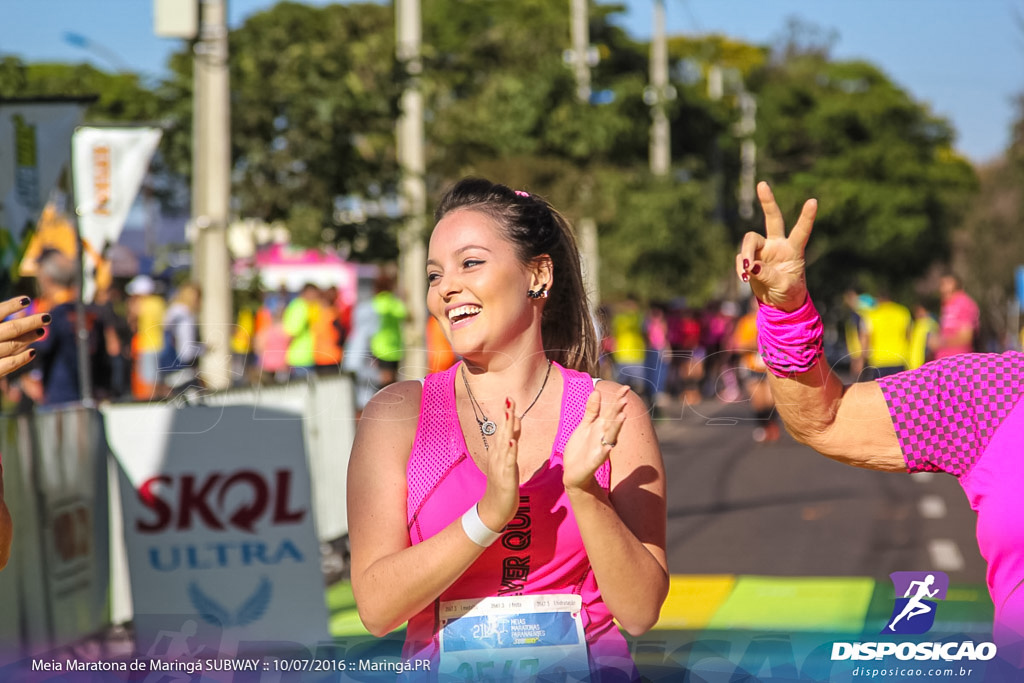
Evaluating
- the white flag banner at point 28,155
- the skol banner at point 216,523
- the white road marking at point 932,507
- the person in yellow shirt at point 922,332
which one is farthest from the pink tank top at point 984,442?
the person in yellow shirt at point 922,332

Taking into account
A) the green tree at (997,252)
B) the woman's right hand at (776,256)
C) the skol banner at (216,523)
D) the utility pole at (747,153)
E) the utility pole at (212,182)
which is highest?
the woman's right hand at (776,256)

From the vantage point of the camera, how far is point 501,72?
19.5 meters

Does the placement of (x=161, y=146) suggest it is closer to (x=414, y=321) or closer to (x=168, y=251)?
(x=168, y=251)

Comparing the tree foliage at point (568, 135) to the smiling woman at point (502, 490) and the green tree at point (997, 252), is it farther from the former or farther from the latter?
the green tree at point (997, 252)

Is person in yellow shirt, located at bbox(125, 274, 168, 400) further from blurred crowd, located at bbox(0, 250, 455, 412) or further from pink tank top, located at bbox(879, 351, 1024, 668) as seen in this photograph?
pink tank top, located at bbox(879, 351, 1024, 668)

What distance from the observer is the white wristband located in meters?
2.21

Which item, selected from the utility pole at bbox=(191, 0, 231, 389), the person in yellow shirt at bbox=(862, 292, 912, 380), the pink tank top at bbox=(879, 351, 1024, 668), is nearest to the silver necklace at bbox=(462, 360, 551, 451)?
the pink tank top at bbox=(879, 351, 1024, 668)

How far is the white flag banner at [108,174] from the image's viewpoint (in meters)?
8.69

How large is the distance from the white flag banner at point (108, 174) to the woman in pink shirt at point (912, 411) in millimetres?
6804

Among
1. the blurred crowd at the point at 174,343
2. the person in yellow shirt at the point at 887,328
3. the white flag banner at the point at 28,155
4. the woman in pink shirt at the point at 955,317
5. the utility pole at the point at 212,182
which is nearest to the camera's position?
the white flag banner at the point at 28,155

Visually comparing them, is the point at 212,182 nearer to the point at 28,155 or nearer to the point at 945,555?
the point at 28,155

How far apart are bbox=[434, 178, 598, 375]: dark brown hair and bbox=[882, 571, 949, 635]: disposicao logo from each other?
27.3 inches

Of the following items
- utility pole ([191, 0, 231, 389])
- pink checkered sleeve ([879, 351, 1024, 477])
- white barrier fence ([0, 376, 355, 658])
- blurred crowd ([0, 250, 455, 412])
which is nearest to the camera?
pink checkered sleeve ([879, 351, 1024, 477])

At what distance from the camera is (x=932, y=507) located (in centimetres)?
1108
